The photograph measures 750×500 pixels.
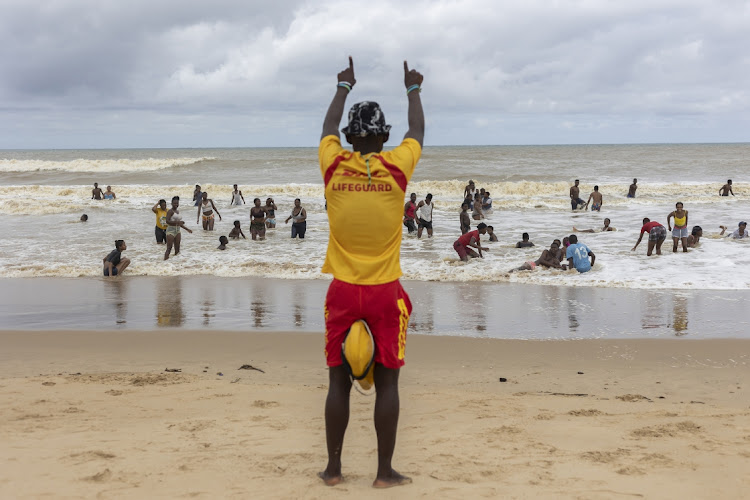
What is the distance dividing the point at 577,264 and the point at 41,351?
1074cm

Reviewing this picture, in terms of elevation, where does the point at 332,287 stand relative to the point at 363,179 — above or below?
below

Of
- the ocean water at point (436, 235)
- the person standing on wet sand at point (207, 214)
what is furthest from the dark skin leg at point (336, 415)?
the person standing on wet sand at point (207, 214)

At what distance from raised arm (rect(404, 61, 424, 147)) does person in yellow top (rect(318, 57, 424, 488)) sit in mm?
46

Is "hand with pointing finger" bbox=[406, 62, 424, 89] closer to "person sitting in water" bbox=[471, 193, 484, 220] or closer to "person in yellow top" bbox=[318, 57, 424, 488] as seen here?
"person in yellow top" bbox=[318, 57, 424, 488]

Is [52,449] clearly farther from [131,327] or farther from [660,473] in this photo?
[131,327]

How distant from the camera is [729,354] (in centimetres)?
802

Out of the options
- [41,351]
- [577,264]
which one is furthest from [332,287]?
[577,264]

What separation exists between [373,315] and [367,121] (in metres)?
0.94

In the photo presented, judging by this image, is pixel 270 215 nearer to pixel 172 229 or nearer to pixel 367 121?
pixel 172 229

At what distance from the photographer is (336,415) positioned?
11.1ft

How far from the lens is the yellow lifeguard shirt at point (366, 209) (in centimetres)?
317

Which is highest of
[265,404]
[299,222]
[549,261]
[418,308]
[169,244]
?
[299,222]

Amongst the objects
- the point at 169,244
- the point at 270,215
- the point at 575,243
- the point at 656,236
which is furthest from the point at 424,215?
the point at 169,244

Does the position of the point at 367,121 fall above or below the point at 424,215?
above
